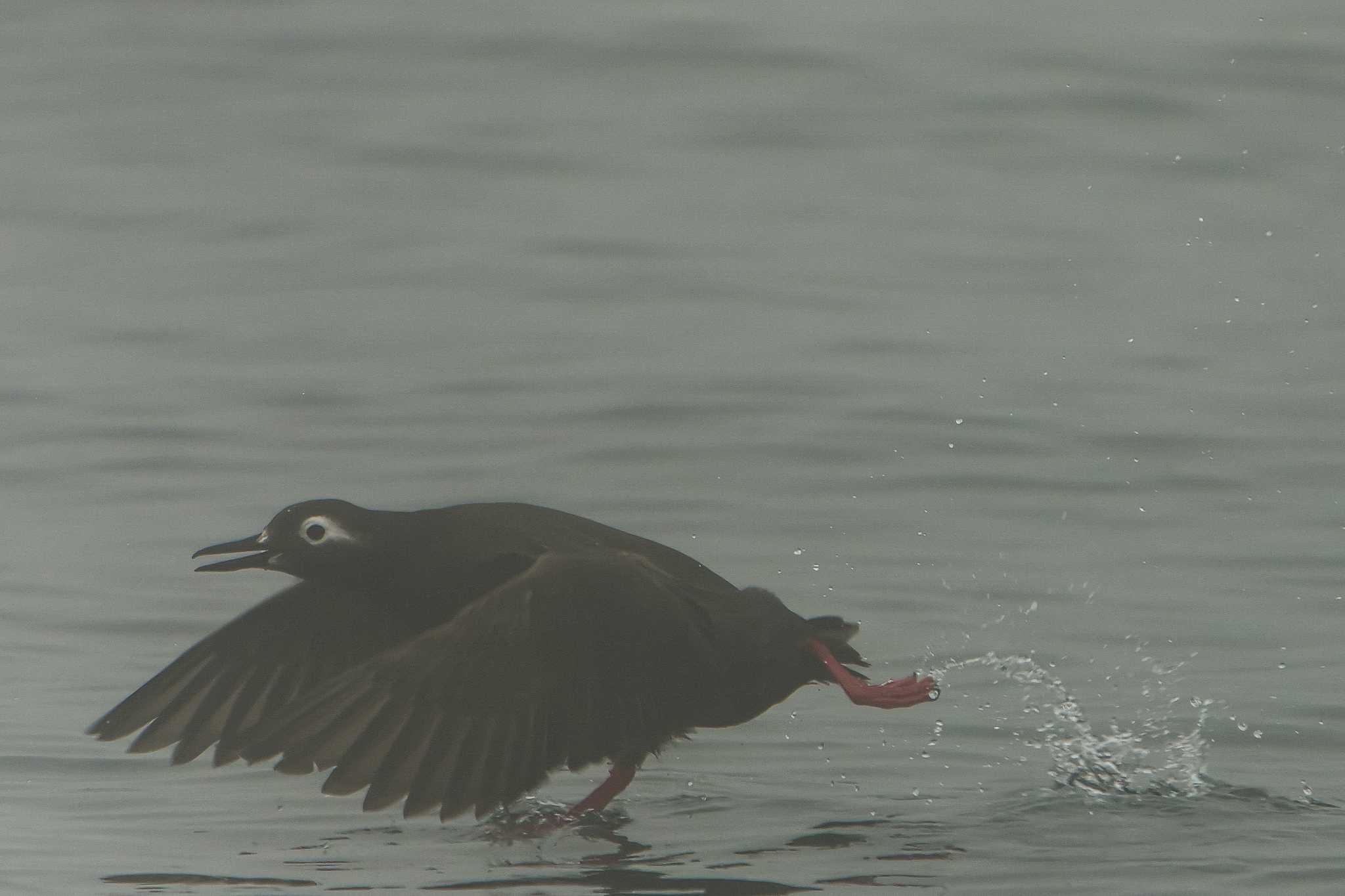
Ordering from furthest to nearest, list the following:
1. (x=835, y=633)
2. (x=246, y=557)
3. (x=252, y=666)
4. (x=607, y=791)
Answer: (x=252, y=666) → (x=246, y=557) → (x=835, y=633) → (x=607, y=791)

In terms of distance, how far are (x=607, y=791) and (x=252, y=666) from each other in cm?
138

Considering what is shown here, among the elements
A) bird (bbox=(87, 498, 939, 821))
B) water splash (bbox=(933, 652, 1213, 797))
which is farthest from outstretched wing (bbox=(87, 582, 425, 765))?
water splash (bbox=(933, 652, 1213, 797))

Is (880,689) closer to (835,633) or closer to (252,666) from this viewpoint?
(835,633)

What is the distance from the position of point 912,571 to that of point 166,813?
4242 millimetres

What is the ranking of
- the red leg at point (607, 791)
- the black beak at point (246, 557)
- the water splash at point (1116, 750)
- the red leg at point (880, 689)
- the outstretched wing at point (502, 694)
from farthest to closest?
the water splash at point (1116, 750), the black beak at point (246, 557), the red leg at point (880, 689), the red leg at point (607, 791), the outstretched wing at point (502, 694)

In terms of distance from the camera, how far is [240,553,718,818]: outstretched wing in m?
6.41

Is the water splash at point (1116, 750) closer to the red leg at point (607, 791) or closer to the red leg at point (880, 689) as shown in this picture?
the red leg at point (880, 689)

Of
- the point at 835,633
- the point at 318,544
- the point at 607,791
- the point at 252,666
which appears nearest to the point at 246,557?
the point at 318,544

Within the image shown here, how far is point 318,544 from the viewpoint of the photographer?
7.38 m

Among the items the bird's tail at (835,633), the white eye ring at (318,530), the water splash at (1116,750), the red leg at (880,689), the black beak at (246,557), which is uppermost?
the white eye ring at (318,530)

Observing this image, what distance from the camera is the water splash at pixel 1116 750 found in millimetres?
7535

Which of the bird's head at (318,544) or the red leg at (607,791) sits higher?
the bird's head at (318,544)

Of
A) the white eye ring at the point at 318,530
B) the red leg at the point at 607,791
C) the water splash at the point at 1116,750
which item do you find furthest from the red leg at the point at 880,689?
the white eye ring at the point at 318,530

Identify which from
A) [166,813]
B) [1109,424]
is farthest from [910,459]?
[166,813]
